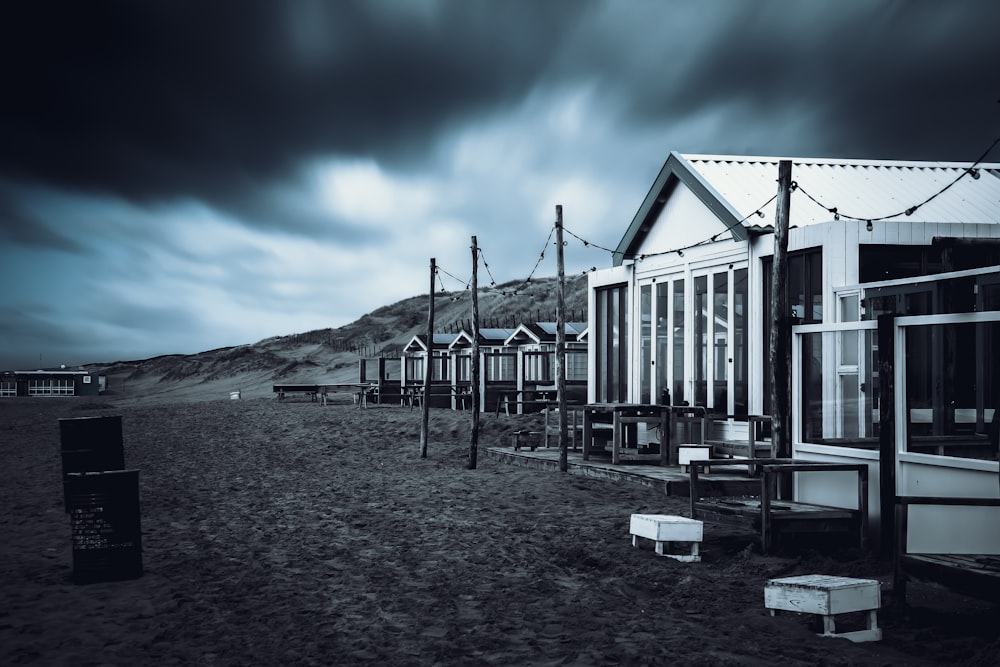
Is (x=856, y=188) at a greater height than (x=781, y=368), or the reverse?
(x=856, y=188)

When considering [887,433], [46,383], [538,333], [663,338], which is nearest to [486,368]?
[538,333]

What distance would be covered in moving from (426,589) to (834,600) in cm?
314

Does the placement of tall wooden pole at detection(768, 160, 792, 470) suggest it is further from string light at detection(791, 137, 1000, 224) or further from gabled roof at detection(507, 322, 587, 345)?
gabled roof at detection(507, 322, 587, 345)

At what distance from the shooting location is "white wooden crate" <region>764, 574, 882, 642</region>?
552 cm

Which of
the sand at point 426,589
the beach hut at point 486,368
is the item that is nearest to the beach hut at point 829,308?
the sand at point 426,589

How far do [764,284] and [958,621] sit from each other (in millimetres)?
7505

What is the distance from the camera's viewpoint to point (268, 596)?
664 cm

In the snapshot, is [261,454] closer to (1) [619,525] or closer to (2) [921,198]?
(1) [619,525]

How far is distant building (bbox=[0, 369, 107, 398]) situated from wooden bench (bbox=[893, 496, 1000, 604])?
6857 cm

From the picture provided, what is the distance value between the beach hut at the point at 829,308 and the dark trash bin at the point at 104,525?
255 inches

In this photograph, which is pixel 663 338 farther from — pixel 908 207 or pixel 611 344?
pixel 908 207

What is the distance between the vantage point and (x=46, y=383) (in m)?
65.2

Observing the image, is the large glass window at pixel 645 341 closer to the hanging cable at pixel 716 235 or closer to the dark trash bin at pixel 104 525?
the hanging cable at pixel 716 235

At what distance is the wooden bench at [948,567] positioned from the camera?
5305 millimetres
